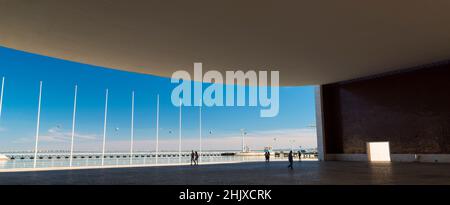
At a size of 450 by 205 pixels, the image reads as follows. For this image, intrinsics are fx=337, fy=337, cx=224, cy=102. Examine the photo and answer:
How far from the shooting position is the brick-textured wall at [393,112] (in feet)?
69.3

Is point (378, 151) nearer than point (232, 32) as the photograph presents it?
No

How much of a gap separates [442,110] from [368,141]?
5467mm

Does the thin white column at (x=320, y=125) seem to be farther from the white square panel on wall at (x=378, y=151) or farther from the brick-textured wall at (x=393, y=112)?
the white square panel on wall at (x=378, y=151)

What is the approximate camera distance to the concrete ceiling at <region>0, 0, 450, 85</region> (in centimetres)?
1232

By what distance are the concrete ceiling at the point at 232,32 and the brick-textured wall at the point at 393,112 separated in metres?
2.07

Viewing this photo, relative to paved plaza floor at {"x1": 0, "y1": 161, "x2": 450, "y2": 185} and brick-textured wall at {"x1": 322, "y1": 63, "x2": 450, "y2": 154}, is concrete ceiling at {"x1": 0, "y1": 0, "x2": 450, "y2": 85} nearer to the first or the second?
brick-textured wall at {"x1": 322, "y1": 63, "x2": 450, "y2": 154}

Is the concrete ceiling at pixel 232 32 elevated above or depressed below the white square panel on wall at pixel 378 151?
above
